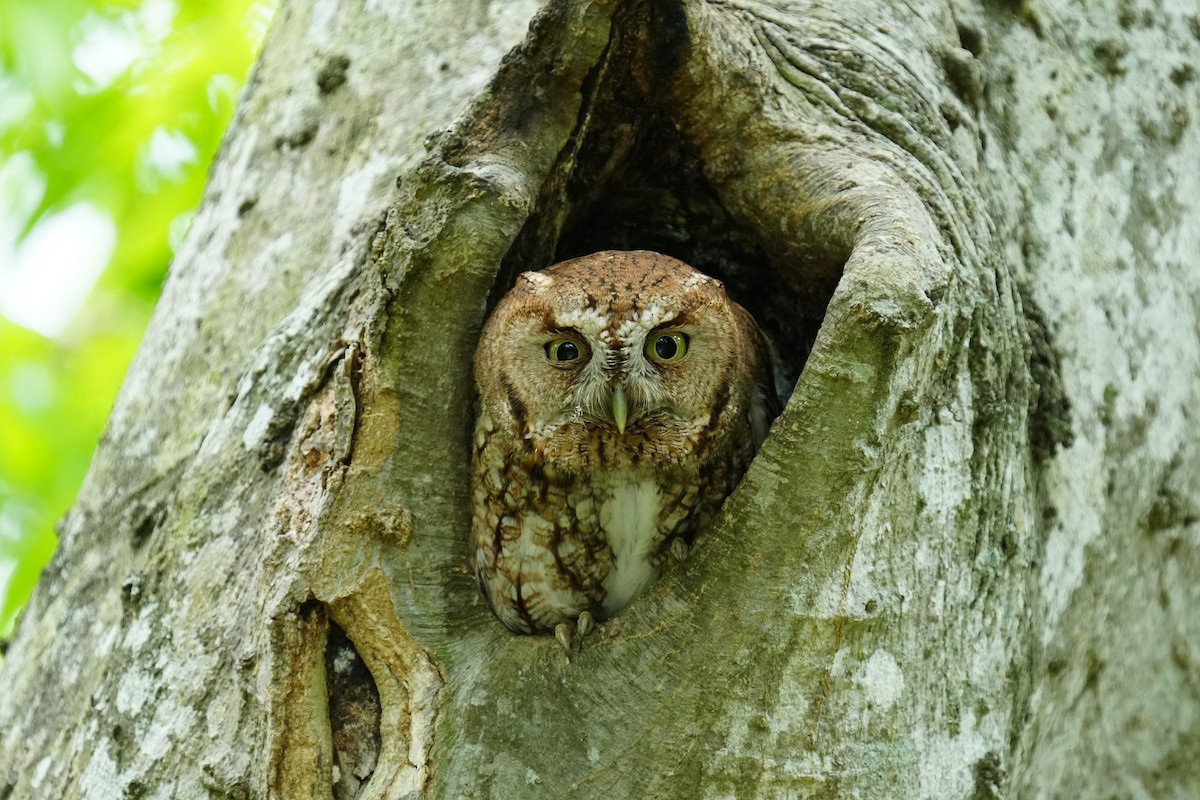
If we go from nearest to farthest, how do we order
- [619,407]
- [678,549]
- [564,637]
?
[564,637]
[619,407]
[678,549]

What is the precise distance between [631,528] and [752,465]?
625mm

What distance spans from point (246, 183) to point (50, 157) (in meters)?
1.34

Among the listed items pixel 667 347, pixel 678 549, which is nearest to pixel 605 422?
pixel 667 347

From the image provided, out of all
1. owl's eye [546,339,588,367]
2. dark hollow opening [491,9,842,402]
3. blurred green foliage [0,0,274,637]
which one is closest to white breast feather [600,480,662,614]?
owl's eye [546,339,588,367]

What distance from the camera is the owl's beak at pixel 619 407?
2.39 m

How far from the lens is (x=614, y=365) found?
7.91 feet

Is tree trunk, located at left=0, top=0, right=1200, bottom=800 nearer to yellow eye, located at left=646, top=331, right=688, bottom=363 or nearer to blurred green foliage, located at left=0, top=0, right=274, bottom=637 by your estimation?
yellow eye, located at left=646, top=331, right=688, bottom=363

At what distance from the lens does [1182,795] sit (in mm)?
3039

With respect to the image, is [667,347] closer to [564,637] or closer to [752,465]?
[752,465]

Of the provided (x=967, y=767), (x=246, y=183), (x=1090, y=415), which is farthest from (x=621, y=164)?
(x=967, y=767)

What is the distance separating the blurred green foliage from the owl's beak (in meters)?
2.12

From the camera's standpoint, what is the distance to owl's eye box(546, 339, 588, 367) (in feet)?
8.21

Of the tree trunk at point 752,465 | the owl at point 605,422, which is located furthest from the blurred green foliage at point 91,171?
the owl at point 605,422

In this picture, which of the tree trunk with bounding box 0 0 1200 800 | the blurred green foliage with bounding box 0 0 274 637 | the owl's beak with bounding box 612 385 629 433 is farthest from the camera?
the blurred green foliage with bounding box 0 0 274 637
